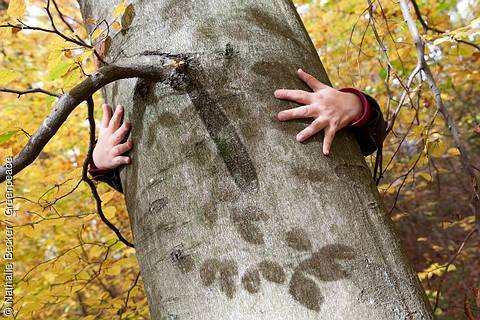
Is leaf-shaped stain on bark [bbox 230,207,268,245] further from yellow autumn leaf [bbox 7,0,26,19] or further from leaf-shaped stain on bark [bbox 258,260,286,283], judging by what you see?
yellow autumn leaf [bbox 7,0,26,19]

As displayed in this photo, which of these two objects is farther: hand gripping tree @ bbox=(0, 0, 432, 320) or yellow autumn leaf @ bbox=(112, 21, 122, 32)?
yellow autumn leaf @ bbox=(112, 21, 122, 32)

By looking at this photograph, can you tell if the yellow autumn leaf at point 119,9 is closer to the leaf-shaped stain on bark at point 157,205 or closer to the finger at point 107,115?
the finger at point 107,115

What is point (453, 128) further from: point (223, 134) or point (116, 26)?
point (116, 26)

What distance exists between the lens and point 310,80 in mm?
1060

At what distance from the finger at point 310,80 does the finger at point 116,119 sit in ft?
1.55

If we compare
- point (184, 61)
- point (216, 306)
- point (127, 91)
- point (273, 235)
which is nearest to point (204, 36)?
point (184, 61)

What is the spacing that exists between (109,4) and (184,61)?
424 mm

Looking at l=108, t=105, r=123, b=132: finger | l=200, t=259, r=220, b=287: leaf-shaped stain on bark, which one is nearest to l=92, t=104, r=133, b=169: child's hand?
l=108, t=105, r=123, b=132: finger

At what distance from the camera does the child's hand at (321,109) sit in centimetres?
94

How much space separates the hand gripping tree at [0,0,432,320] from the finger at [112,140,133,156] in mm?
24

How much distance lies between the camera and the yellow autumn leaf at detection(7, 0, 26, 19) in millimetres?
1307

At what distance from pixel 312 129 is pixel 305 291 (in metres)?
0.35

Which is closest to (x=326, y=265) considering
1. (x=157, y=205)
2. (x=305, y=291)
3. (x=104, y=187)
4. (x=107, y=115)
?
(x=305, y=291)

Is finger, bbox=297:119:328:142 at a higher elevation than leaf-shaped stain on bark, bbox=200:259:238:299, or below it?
higher
